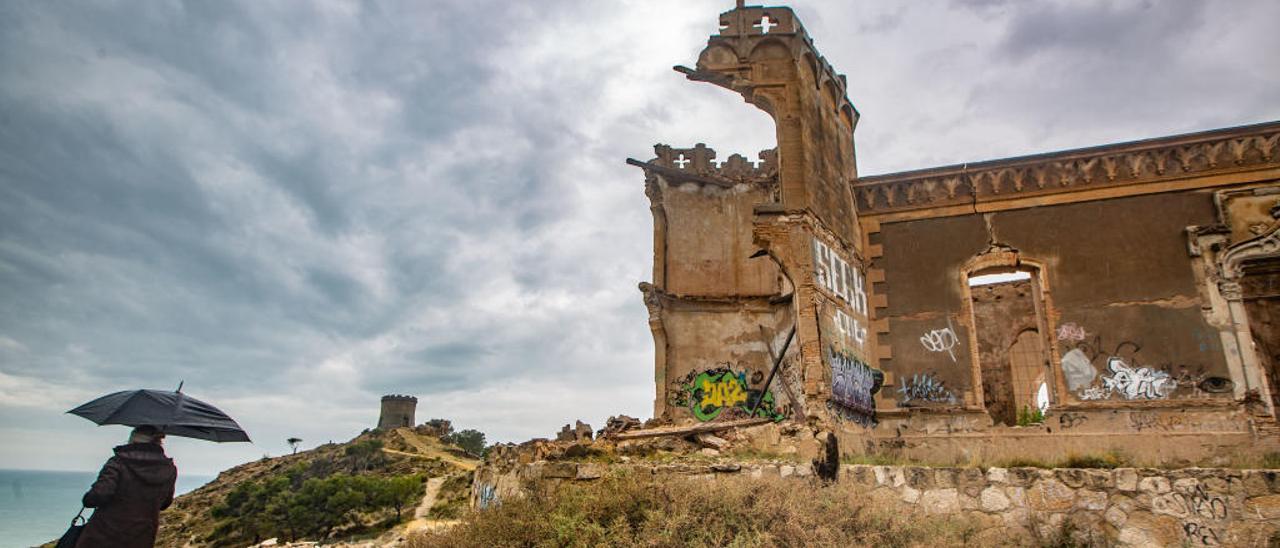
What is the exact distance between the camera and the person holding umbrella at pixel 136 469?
5895 millimetres

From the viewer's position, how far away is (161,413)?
6.47m

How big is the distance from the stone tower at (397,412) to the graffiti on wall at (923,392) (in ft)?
161

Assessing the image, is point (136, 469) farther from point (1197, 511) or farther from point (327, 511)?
point (327, 511)

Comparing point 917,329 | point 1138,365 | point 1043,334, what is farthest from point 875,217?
point 1138,365

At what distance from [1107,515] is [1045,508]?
0.57 m

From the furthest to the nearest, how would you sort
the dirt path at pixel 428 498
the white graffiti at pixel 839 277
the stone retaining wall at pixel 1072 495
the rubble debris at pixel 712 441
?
the dirt path at pixel 428 498 < the white graffiti at pixel 839 277 < the rubble debris at pixel 712 441 < the stone retaining wall at pixel 1072 495

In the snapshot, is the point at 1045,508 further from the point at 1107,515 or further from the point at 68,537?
the point at 68,537

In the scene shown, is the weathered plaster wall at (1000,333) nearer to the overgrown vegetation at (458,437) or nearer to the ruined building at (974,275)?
the ruined building at (974,275)

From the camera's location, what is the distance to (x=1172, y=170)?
15.0 meters

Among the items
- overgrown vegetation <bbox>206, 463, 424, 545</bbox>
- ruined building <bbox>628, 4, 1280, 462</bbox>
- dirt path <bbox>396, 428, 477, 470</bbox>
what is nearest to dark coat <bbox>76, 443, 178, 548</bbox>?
ruined building <bbox>628, 4, 1280, 462</bbox>

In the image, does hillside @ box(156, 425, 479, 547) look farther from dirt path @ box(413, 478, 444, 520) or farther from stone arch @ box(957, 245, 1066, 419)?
stone arch @ box(957, 245, 1066, 419)

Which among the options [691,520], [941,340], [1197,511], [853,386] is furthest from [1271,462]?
[691,520]

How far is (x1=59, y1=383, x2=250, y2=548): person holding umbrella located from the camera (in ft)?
19.3

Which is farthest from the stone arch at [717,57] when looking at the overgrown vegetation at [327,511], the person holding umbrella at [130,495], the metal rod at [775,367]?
the overgrown vegetation at [327,511]
